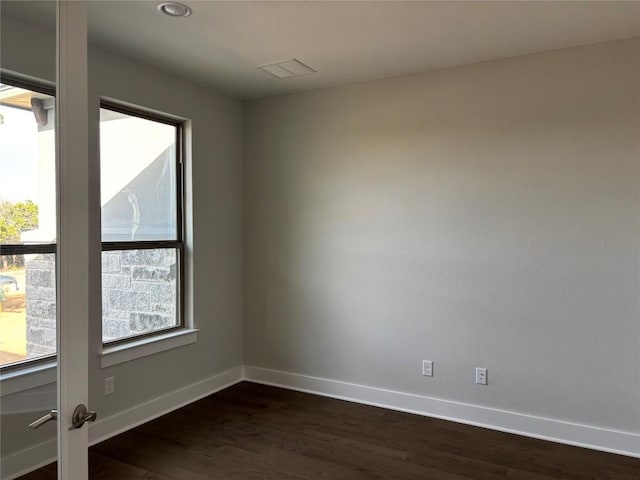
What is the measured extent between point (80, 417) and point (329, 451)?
1933mm

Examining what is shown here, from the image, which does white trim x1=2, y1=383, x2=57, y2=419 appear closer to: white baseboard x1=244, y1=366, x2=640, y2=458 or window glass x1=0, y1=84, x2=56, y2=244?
window glass x1=0, y1=84, x2=56, y2=244

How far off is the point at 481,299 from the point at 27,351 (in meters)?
2.81

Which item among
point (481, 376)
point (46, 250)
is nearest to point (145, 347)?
point (46, 250)

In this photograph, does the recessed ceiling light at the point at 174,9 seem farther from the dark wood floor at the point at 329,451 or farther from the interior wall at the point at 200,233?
the dark wood floor at the point at 329,451

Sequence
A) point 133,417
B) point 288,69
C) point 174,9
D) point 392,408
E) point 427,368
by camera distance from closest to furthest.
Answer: point 174,9 → point 133,417 → point 288,69 → point 427,368 → point 392,408

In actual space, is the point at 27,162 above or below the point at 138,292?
above

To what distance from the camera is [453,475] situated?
2.62 meters

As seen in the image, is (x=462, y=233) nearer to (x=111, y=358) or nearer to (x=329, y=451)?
(x=329, y=451)

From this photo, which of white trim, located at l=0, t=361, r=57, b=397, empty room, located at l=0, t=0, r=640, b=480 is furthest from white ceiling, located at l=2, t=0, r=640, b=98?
white trim, located at l=0, t=361, r=57, b=397

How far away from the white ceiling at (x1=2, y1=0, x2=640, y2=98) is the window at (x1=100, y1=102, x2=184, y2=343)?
0.53m

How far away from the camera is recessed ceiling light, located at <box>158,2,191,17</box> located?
2.39 meters

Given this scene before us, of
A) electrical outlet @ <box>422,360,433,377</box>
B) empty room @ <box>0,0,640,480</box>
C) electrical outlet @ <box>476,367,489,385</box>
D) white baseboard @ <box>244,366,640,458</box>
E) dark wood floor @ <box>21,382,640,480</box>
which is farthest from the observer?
electrical outlet @ <box>422,360,433,377</box>

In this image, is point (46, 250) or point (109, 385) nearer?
point (46, 250)

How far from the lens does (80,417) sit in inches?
52.7
